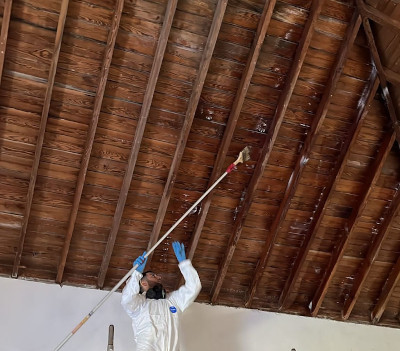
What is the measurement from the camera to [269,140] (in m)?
4.05

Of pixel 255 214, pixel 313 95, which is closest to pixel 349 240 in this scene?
pixel 255 214

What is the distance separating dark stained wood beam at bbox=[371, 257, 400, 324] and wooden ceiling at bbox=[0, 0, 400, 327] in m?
0.02

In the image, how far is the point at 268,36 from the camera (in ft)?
12.6

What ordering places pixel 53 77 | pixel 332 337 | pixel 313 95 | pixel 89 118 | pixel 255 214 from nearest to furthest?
pixel 53 77
pixel 89 118
pixel 313 95
pixel 255 214
pixel 332 337

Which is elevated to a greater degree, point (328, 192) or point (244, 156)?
point (244, 156)

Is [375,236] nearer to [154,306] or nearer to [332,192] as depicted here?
[332,192]

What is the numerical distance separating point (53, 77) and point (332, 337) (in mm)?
3598

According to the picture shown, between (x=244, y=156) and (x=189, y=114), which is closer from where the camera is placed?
(x=189, y=114)

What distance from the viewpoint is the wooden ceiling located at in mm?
3605

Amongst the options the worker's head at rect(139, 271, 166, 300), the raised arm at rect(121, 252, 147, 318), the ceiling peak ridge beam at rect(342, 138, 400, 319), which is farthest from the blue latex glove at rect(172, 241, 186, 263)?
the ceiling peak ridge beam at rect(342, 138, 400, 319)

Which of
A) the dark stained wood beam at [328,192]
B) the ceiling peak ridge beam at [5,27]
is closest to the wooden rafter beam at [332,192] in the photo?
the dark stained wood beam at [328,192]

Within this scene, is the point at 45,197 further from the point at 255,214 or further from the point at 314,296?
the point at 314,296

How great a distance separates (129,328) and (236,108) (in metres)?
2.08

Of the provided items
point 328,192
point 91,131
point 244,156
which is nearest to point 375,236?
point 328,192
